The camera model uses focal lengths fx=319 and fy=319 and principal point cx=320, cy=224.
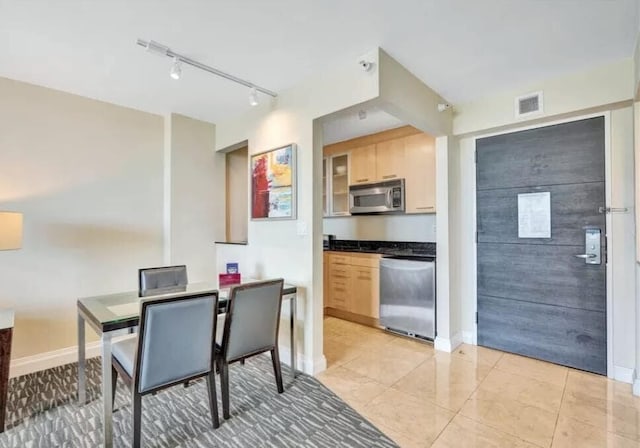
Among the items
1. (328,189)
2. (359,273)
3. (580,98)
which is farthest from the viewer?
(328,189)

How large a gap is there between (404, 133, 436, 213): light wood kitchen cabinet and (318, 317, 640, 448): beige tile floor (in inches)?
65.5

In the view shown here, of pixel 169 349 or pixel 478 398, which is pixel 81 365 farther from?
pixel 478 398

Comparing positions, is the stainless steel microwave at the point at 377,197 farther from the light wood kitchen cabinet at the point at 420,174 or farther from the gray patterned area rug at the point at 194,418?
the gray patterned area rug at the point at 194,418

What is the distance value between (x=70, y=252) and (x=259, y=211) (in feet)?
5.85

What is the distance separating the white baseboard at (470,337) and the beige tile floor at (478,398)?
125 mm

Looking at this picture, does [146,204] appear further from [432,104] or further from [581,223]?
[581,223]

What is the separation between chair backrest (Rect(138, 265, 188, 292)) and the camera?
2.64 meters

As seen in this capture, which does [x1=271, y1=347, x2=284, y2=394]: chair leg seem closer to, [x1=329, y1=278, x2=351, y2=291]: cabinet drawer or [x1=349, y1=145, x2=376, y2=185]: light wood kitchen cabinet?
[x1=329, y1=278, x2=351, y2=291]: cabinet drawer

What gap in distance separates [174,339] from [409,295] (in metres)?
2.56

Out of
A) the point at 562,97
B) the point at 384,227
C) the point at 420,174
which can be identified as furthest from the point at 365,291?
the point at 562,97

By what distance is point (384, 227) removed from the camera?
467 centimetres

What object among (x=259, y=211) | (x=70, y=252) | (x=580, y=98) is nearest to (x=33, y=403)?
(x=70, y=252)

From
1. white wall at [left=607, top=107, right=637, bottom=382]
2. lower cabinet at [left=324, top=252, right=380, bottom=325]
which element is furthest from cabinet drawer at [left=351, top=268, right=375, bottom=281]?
white wall at [left=607, top=107, right=637, bottom=382]

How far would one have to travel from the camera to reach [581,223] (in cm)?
277
